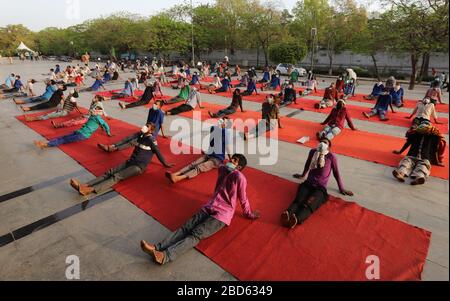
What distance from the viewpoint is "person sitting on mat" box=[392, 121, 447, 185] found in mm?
6568

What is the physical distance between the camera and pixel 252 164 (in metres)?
7.75

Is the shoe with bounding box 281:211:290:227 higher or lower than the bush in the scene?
lower

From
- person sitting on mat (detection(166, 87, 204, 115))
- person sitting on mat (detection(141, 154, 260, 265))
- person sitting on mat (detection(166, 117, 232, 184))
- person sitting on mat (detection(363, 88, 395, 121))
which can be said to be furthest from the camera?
person sitting on mat (detection(166, 87, 204, 115))

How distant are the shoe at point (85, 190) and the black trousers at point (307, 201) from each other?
4240mm

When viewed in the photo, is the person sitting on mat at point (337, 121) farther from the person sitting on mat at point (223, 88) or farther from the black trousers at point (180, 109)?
the person sitting on mat at point (223, 88)

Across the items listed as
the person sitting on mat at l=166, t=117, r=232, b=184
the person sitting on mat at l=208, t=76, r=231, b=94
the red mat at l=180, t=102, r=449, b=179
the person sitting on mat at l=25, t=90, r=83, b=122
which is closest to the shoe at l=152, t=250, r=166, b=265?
the person sitting on mat at l=166, t=117, r=232, b=184

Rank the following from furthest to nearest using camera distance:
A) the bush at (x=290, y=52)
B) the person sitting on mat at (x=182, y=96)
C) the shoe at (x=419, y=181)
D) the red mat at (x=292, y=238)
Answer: the bush at (x=290, y=52) → the person sitting on mat at (x=182, y=96) → the shoe at (x=419, y=181) → the red mat at (x=292, y=238)

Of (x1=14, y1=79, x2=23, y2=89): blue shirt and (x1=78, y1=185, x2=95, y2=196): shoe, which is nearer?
(x1=78, y1=185, x2=95, y2=196): shoe

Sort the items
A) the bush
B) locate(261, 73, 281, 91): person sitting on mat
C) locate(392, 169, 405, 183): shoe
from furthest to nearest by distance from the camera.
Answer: the bush, locate(261, 73, 281, 91): person sitting on mat, locate(392, 169, 405, 183): shoe

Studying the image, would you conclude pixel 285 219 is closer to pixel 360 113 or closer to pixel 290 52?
pixel 360 113

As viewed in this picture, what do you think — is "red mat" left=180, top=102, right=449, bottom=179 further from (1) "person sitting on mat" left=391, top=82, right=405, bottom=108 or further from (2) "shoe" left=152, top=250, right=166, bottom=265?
(2) "shoe" left=152, top=250, right=166, bottom=265

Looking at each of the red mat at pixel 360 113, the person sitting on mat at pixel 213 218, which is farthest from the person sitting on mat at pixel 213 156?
the red mat at pixel 360 113

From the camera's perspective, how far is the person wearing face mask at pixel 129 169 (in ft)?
20.2

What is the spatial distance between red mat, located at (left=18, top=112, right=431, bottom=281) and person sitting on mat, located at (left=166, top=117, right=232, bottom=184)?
0.84 feet
